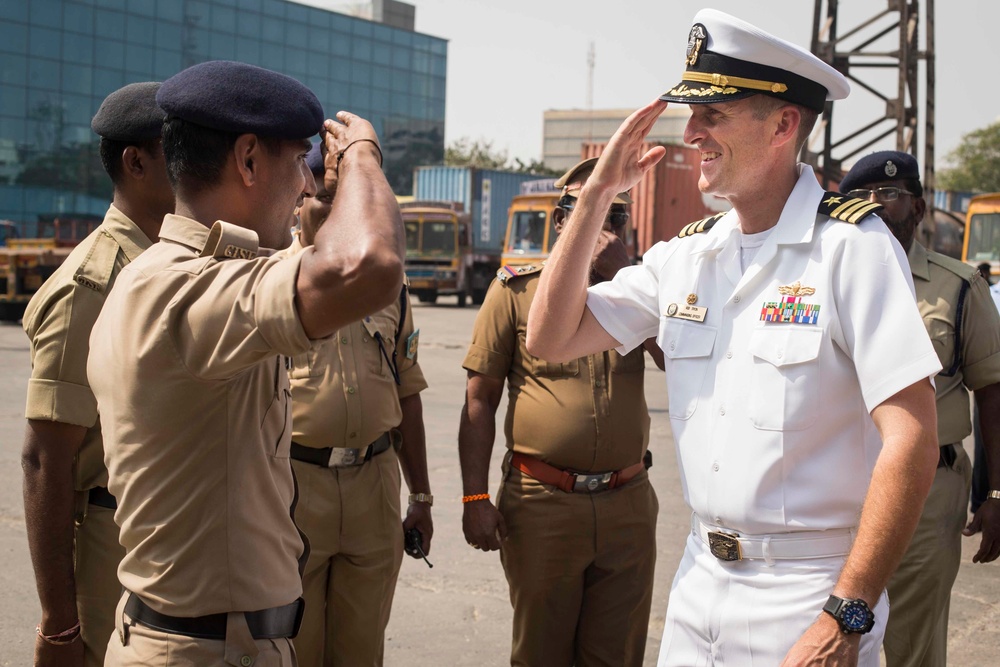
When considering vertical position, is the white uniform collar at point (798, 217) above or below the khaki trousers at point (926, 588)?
above

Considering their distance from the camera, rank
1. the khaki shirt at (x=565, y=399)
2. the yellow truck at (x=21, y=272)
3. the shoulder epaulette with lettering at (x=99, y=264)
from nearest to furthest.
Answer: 1. the shoulder epaulette with lettering at (x=99, y=264)
2. the khaki shirt at (x=565, y=399)
3. the yellow truck at (x=21, y=272)

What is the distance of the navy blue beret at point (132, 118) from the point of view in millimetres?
2887

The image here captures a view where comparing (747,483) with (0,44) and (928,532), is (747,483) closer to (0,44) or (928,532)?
(928,532)

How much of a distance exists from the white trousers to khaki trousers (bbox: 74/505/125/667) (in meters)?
1.44

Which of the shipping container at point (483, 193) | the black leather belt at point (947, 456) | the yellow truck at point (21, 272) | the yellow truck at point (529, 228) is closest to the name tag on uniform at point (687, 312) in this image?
the black leather belt at point (947, 456)

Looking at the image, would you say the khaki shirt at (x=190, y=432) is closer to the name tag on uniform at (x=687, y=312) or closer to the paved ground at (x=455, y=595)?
the name tag on uniform at (x=687, y=312)

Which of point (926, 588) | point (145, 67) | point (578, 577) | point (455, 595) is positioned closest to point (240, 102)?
point (578, 577)

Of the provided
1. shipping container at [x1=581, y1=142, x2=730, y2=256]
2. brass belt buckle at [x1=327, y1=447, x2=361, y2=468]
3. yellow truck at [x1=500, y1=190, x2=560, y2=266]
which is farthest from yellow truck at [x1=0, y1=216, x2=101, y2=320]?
brass belt buckle at [x1=327, y1=447, x2=361, y2=468]

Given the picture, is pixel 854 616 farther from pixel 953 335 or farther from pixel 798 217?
pixel 953 335

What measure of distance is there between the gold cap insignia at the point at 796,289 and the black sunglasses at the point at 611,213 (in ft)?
5.94

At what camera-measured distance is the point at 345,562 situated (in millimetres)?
3562

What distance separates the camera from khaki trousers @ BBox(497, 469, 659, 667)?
379cm

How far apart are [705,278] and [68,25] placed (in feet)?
185

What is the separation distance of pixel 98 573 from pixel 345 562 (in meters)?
0.96
